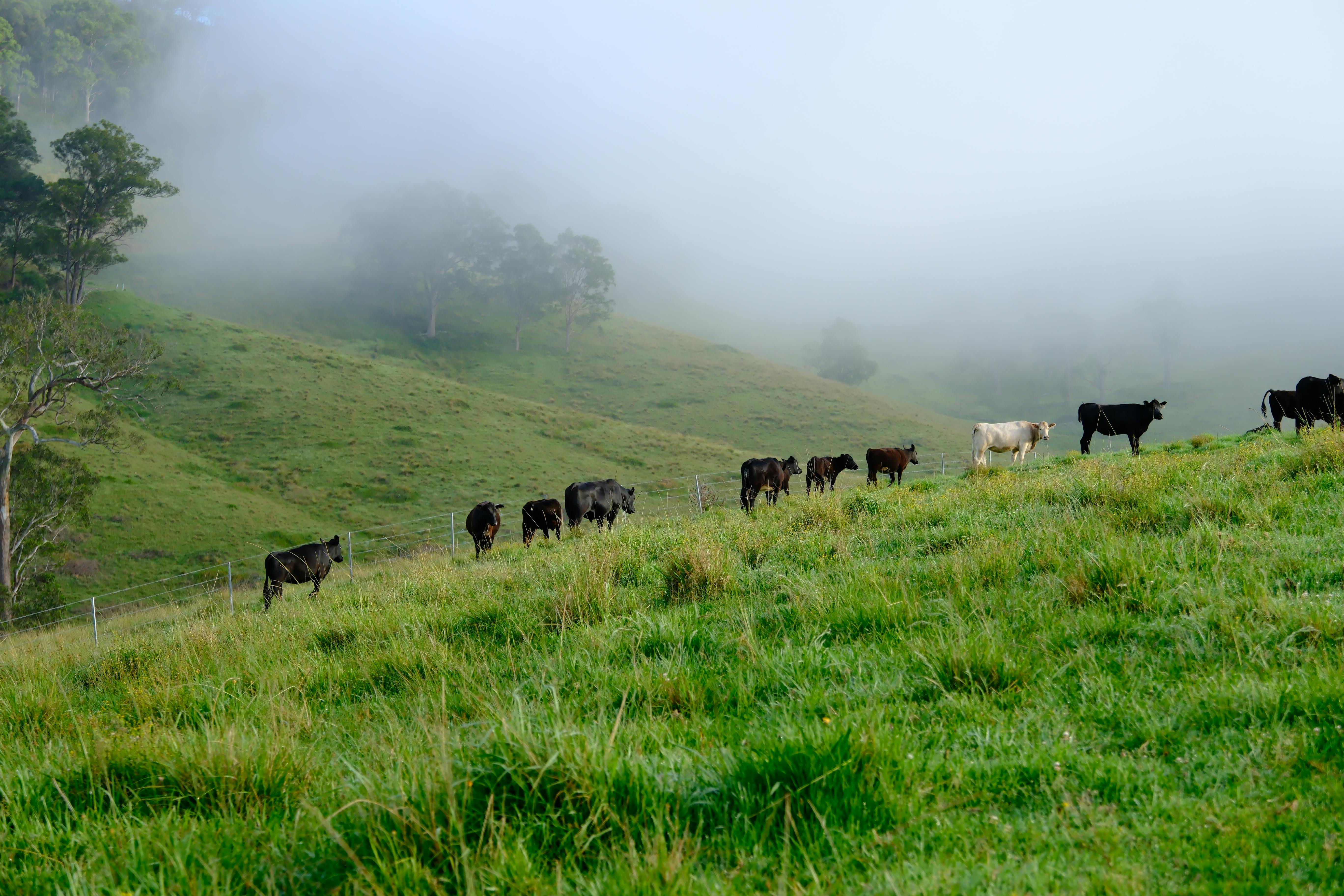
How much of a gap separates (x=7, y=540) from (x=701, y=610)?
99.7ft

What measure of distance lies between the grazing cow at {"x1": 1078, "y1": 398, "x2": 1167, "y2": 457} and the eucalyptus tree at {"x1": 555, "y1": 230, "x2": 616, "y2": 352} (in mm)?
80236

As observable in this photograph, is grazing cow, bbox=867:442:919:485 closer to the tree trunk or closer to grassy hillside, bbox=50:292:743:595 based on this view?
grassy hillside, bbox=50:292:743:595

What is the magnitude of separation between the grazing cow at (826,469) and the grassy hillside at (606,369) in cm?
2972

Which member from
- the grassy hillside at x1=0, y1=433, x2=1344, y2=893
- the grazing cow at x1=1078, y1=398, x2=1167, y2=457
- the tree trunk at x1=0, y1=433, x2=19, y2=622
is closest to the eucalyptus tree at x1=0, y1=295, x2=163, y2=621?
the tree trunk at x1=0, y1=433, x2=19, y2=622

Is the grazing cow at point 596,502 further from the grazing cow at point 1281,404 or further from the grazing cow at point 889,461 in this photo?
the grazing cow at point 1281,404

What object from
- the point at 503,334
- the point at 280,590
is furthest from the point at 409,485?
the point at 503,334

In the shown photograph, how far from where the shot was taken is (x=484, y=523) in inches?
756

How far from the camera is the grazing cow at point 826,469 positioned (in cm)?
2392

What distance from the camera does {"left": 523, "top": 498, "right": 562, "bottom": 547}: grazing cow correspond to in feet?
61.8

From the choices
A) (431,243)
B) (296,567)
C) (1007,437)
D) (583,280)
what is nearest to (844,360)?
(583,280)

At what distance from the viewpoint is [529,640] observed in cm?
523

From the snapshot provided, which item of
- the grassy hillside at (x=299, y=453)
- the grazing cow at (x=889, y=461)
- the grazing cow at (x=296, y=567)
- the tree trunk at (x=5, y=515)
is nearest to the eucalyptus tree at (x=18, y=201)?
the grassy hillside at (x=299, y=453)

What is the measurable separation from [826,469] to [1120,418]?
8.82 m

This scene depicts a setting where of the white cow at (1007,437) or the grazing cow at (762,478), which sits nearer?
the grazing cow at (762,478)
